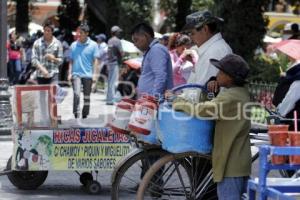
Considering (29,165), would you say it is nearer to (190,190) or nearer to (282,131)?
(190,190)

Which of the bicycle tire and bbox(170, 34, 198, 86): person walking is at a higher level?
bbox(170, 34, 198, 86): person walking

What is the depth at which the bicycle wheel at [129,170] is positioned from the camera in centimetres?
701

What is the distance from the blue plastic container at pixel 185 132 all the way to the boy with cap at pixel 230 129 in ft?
0.29

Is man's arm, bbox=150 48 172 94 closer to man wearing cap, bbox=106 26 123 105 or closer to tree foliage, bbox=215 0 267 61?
tree foliage, bbox=215 0 267 61

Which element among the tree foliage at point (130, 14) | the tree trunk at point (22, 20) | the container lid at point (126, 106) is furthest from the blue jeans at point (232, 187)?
the tree trunk at point (22, 20)

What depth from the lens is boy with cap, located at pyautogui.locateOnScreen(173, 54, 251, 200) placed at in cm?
630

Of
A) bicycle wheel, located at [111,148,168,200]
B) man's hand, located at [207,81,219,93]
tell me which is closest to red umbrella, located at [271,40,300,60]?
man's hand, located at [207,81,219,93]

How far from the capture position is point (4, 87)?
42.6 feet

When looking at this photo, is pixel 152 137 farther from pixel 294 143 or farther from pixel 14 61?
pixel 14 61

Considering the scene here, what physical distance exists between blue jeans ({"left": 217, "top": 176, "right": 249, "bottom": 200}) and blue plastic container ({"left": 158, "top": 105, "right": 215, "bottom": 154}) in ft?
1.12

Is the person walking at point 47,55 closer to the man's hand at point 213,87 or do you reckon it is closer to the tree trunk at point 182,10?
the man's hand at point 213,87

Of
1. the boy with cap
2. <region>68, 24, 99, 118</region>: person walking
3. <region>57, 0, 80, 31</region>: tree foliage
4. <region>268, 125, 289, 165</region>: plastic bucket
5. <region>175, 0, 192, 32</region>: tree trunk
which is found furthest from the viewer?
<region>57, 0, 80, 31</region>: tree foliage

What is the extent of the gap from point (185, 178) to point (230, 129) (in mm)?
859

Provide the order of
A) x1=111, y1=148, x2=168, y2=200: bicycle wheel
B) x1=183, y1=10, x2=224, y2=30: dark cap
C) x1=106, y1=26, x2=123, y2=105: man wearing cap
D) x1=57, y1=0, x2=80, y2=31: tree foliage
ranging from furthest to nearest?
x1=57, y1=0, x2=80, y2=31: tree foliage < x1=106, y1=26, x2=123, y2=105: man wearing cap < x1=183, y1=10, x2=224, y2=30: dark cap < x1=111, y1=148, x2=168, y2=200: bicycle wheel
